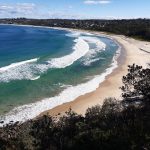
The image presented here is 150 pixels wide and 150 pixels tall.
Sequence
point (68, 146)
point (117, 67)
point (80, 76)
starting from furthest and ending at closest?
point (117, 67)
point (80, 76)
point (68, 146)

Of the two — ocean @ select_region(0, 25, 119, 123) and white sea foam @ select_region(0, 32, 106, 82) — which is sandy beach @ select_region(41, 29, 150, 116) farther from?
white sea foam @ select_region(0, 32, 106, 82)

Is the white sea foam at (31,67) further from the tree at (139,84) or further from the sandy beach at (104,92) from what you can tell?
the tree at (139,84)

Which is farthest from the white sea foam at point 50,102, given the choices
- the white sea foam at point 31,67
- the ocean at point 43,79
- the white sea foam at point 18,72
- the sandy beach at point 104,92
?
the white sea foam at point 18,72

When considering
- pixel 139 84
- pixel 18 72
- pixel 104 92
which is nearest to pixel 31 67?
pixel 18 72

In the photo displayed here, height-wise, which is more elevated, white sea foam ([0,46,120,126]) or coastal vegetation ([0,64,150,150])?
coastal vegetation ([0,64,150,150])

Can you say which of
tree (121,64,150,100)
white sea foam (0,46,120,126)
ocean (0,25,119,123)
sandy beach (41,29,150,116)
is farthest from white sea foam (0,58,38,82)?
tree (121,64,150,100)

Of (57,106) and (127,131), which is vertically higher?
(127,131)

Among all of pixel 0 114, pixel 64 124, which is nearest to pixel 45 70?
pixel 0 114

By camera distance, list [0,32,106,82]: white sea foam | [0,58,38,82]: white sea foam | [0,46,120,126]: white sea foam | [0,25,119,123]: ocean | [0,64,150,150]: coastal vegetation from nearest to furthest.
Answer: [0,64,150,150]: coastal vegetation, [0,46,120,126]: white sea foam, [0,25,119,123]: ocean, [0,58,38,82]: white sea foam, [0,32,106,82]: white sea foam

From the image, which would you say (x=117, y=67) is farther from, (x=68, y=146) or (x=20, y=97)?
(x=68, y=146)
